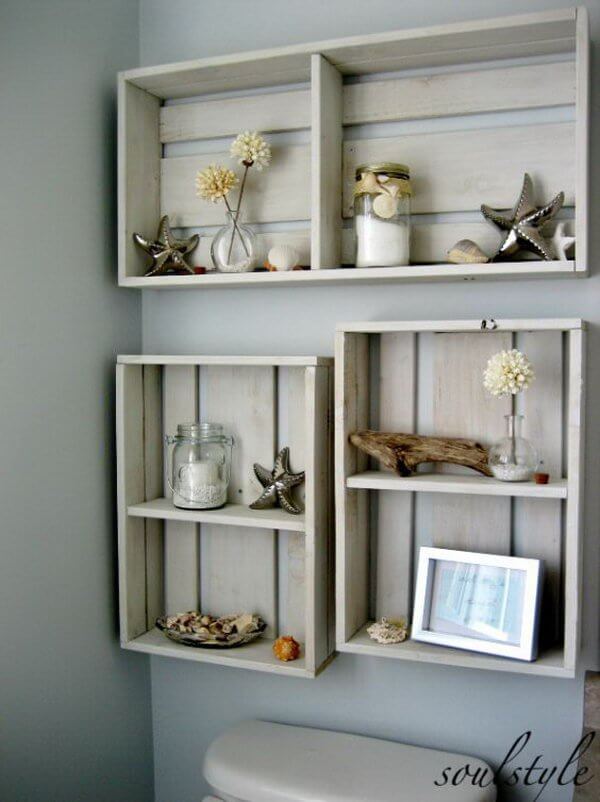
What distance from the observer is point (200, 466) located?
1.80 m

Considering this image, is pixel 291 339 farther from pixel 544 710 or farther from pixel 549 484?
pixel 544 710

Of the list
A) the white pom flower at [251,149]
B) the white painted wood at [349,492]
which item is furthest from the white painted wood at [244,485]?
the white pom flower at [251,149]

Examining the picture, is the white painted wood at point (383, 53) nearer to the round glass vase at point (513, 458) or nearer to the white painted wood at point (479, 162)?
the white painted wood at point (479, 162)

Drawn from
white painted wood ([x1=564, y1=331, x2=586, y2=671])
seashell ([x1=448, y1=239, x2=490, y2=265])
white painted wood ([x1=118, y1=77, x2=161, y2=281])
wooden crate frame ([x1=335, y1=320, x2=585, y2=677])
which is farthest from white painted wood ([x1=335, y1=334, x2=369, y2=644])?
white painted wood ([x1=118, y1=77, x2=161, y2=281])

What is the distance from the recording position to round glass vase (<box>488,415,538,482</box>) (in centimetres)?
154

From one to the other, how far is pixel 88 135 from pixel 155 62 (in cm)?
29

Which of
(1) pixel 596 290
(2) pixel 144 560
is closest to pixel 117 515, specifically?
(2) pixel 144 560

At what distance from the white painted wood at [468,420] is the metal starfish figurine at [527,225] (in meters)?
0.18

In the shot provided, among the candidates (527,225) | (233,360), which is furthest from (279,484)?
(527,225)

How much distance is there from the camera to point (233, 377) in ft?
6.15

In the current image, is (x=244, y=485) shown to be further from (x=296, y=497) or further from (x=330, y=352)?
(x=330, y=352)

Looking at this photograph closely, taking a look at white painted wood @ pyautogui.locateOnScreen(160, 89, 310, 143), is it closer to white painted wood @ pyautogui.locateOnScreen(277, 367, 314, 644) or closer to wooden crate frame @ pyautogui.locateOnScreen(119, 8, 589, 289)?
wooden crate frame @ pyautogui.locateOnScreen(119, 8, 589, 289)

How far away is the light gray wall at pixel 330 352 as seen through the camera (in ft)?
5.43

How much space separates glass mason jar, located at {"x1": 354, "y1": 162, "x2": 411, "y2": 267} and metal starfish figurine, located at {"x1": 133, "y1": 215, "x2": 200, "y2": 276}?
410 millimetres
